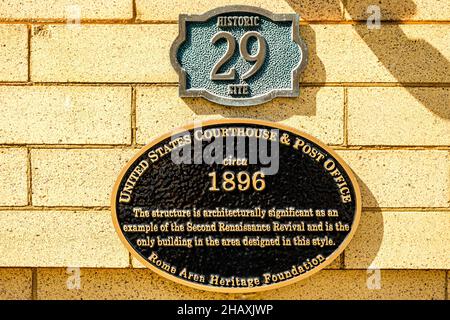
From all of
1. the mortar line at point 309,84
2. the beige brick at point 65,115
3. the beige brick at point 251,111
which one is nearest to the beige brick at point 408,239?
→ the beige brick at point 251,111

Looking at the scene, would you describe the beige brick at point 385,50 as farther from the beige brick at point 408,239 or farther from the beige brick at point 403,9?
the beige brick at point 408,239

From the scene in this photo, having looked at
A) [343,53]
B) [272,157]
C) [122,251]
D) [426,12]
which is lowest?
[122,251]

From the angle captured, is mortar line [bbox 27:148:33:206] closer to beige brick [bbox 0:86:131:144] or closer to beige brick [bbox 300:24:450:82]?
beige brick [bbox 0:86:131:144]

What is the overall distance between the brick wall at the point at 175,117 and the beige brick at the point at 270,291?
2cm

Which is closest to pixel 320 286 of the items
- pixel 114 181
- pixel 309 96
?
pixel 309 96

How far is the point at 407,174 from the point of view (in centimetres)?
429

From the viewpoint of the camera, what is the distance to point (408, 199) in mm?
4301

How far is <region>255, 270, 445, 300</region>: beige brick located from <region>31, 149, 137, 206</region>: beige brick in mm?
1876

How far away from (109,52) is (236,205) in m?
1.64

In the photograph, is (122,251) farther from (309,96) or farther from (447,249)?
(447,249)

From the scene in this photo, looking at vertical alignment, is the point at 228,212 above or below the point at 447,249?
above

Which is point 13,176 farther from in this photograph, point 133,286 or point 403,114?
point 403,114

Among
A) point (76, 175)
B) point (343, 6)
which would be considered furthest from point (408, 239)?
point (76, 175)
